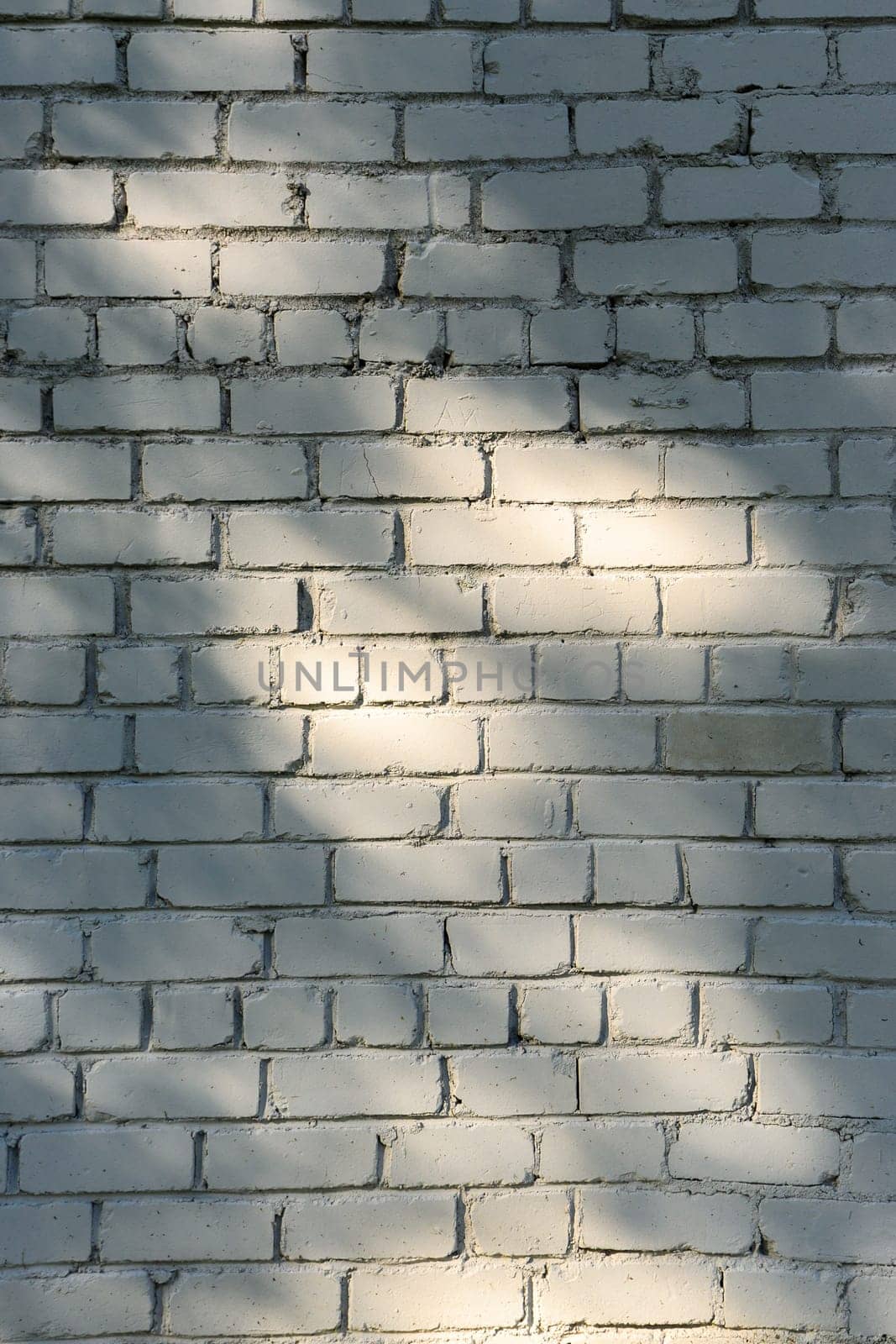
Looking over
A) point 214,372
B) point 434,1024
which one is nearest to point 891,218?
point 214,372

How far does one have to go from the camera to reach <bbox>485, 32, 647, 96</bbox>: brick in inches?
58.8

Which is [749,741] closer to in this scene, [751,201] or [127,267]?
[751,201]

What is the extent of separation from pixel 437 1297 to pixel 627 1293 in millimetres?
299

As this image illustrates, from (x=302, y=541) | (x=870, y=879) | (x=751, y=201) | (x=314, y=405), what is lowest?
(x=870, y=879)

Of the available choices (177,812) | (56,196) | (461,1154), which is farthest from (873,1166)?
(56,196)

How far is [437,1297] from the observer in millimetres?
1449

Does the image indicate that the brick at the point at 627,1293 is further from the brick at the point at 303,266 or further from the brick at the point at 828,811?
the brick at the point at 303,266

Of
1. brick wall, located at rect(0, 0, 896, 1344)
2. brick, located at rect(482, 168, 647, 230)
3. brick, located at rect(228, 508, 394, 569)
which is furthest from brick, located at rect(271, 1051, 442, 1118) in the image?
brick, located at rect(482, 168, 647, 230)

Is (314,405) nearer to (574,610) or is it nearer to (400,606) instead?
(400,606)

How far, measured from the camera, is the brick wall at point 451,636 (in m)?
1.46

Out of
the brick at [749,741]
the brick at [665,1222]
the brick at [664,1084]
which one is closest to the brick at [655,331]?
the brick at [749,741]

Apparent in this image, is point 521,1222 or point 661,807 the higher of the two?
point 661,807

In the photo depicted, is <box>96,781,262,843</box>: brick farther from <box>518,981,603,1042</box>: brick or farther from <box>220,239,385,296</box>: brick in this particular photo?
<box>220,239,385,296</box>: brick

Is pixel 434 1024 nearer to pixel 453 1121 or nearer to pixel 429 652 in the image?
pixel 453 1121
